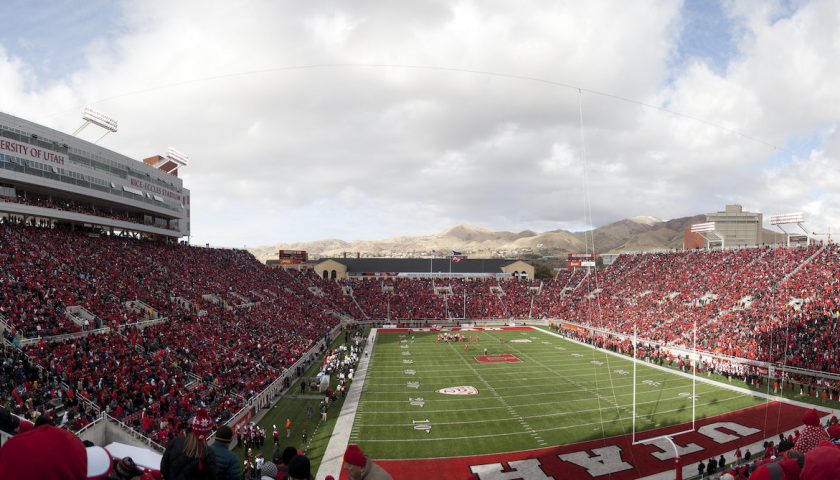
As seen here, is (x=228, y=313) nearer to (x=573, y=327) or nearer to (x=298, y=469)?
(x=298, y=469)

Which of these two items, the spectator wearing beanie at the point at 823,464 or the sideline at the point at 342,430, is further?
the sideline at the point at 342,430

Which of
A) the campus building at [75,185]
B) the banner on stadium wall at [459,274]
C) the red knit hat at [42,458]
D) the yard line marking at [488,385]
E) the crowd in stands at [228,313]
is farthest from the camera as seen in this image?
the banner on stadium wall at [459,274]

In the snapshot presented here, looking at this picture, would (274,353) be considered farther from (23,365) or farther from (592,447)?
(592,447)

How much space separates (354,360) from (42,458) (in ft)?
118

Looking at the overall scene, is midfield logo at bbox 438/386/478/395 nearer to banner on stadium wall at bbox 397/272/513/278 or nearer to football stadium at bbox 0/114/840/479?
football stadium at bbox 0/114/840/479

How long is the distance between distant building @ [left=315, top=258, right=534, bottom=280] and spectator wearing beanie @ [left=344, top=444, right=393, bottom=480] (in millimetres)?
76731

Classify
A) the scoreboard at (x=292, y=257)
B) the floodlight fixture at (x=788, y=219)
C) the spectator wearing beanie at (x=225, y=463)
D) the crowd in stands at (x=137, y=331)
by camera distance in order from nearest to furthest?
the spectator wearing beanie at (x=225, y=463)
the crowd in stands at (x=137, y=331)
the floodlight fixture at (x=788, y=219)
the scoreboard at (x=292, y=257)

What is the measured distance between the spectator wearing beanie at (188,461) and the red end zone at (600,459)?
14.6m

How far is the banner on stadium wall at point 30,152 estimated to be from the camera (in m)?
31.8

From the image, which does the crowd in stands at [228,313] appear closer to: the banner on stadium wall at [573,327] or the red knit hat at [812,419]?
the banner on stadium wall at [573,327]

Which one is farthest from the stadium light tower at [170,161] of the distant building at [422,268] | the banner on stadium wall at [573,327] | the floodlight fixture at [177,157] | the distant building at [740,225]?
the distant building at [740,225]

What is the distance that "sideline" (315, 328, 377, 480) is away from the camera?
18.1m

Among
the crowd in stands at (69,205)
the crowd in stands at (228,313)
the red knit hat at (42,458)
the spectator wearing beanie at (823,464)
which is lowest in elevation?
the crowd in stands at (228,313)

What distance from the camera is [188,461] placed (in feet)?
13.9
